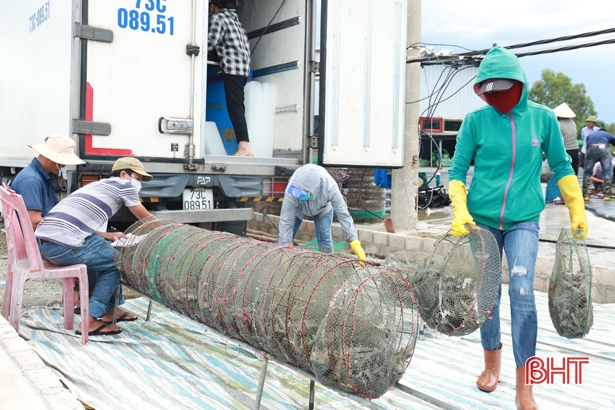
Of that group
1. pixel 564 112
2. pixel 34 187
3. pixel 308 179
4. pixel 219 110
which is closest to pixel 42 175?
pixel 34 187

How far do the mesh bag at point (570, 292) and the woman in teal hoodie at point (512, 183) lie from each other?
20 cm

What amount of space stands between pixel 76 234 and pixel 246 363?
1515 millimetres

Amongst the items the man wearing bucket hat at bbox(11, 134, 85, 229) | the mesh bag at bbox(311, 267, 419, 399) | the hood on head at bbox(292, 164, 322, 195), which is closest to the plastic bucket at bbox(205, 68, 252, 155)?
the hood on head at bbox(292, 164, 322, 195)

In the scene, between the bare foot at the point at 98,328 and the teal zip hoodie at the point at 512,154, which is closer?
the teal zip hoodie at the point at 512,154

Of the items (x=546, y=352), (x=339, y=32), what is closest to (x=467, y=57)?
(x=339, y=32)

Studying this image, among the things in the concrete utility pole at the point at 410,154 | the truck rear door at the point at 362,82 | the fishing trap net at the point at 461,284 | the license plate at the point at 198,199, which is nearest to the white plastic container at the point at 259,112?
the truck rear door at the point at 362,82

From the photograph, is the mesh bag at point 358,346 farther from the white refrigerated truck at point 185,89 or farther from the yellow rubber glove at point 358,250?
the white refrigerated truck at point 185,89

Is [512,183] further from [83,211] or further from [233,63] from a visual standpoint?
[233,63]

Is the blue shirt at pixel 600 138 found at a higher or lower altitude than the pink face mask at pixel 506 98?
higher

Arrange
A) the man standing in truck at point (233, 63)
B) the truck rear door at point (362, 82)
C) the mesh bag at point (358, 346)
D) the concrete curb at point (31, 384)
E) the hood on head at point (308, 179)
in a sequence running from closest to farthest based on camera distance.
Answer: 1. the mesh bag at point (358, 346)
2. the concrete curb at point (31, 384)
3. the hood on head at point (308, 179)
4. the man standing in truck at point (233, 63)
5. the truck rear door at point (362, 82)

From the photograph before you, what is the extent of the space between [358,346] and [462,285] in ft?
3.64

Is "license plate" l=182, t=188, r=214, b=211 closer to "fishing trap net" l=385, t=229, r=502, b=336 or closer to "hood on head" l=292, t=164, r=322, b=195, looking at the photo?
"hood on head" l=292, t=164, r=322, b=195

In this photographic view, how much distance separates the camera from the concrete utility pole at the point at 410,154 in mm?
8797

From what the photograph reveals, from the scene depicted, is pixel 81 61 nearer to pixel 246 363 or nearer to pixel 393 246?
pixel 246 363
